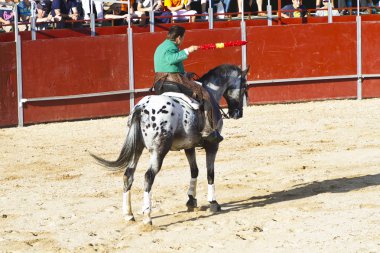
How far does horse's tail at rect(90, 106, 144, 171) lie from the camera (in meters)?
10.1

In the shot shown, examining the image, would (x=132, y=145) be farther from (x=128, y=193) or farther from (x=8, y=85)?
(x=8, y=85)

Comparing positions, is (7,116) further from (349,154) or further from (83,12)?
(349,154)

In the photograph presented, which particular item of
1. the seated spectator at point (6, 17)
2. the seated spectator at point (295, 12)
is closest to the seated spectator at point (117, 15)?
the seated spectator at point (6, 17)

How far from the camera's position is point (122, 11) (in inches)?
800

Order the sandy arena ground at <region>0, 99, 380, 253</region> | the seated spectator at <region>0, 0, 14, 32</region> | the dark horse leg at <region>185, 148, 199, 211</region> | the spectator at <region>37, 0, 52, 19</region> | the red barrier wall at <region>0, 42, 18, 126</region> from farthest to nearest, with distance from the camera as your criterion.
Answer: the spectator at <region>37, 0, 52, 19</region> → the seated spectator at <region>0, 0, 14, 32</region> → the red barrier wall at <region>0, 42, 18, 126</region> → the dark horse leg at <region>185, 148, 199, 211</region> → the sandy arena ground at <region>0, 99, 380, 253</region>

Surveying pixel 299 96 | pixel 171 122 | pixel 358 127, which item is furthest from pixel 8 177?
pixel 299 96

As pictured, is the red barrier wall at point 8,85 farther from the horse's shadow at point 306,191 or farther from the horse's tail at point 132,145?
the horse's tail at point 132,145

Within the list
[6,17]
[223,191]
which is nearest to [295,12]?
[6,17]

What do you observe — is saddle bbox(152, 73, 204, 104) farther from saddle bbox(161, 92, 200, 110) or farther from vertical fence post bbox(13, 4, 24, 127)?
vertical fence post bbox(13, 4, 24, 127)

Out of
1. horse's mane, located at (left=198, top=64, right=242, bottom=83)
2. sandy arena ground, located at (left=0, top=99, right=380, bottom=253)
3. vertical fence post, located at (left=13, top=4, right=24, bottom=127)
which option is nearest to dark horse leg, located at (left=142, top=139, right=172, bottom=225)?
sandy arena ground, located at (left=0, top=99, right=380, bottom=253)

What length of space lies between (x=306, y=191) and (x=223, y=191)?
0.94 m

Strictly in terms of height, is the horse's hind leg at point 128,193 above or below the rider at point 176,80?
below

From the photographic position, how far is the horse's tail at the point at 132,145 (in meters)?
10.1

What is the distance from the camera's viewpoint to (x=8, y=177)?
1339cm
